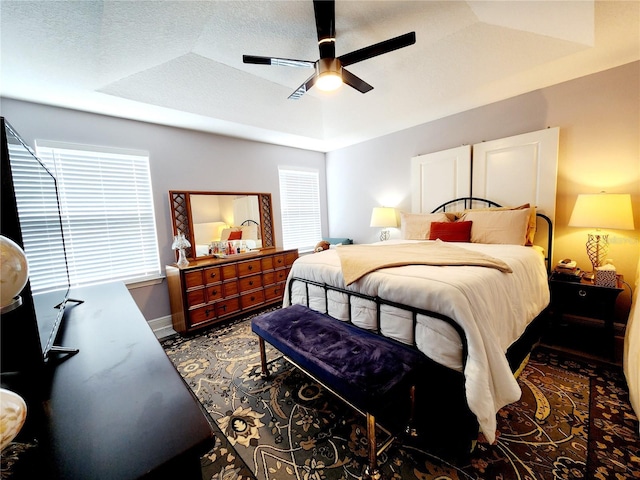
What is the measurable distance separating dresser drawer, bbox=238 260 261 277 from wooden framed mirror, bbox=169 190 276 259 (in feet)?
1.64

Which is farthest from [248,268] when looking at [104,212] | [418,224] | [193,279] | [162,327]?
[418,224]

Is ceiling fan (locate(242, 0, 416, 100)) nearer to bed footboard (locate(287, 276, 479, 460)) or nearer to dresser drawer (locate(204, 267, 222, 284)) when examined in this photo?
bed footboard (locate(287, 276, 479, 460))

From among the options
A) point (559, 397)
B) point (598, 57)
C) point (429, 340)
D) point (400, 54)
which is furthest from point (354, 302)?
point (598, 57)

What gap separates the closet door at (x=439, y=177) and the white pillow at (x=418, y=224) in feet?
1.32

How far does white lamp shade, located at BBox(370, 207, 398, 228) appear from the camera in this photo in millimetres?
3936

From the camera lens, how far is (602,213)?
2.24 m

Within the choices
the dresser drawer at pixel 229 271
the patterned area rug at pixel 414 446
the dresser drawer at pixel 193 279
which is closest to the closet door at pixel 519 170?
the patterned area rug at pixel 414 446

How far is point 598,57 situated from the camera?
90.1 inches

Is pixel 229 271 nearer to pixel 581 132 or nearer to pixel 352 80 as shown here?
pixel 352 80

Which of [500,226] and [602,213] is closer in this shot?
[602,213]

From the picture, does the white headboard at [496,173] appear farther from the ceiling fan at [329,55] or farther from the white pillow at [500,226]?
the ceiling fan at [329,55]

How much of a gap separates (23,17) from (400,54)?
108 inches

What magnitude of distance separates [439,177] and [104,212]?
4.05m

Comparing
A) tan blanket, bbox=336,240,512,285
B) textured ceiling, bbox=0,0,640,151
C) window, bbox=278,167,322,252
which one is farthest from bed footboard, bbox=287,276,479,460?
window, bbox=278,167,322,252
